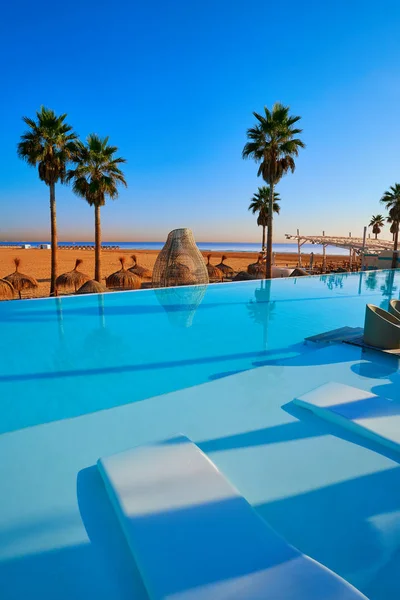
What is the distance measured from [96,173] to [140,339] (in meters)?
12.2

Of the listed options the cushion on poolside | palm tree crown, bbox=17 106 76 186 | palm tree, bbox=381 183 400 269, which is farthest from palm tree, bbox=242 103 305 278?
palm tree, bbox=381 183 400 269

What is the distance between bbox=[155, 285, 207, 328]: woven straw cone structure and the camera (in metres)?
7.96

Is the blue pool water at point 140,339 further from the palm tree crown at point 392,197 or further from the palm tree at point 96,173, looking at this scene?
the palm tree crown at point 392,197

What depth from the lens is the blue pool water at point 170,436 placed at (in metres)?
1.81

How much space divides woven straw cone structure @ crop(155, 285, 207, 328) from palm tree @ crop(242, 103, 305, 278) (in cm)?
606

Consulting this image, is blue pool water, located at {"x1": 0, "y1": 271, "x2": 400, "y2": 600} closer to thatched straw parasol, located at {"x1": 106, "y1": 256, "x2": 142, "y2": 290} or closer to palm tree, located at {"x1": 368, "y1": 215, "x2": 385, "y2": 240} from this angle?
thatched straw parasol, located at {"x1": 106, "y1": 256, "x2": 142, "y2": 290}

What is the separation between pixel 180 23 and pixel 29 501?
15.5m

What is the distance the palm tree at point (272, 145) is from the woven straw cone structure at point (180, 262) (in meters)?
4.17

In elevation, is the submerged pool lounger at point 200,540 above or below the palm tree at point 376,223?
below

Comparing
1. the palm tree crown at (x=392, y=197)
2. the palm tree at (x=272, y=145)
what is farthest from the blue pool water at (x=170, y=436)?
the palm tree crown at (x=392, y=197)

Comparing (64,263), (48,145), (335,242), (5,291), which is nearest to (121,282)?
(5,291)

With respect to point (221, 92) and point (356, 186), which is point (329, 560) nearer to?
point (221, 92)

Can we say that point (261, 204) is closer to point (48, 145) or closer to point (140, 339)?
point (48, 145)

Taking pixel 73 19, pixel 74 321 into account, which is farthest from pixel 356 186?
pixel 74 321
